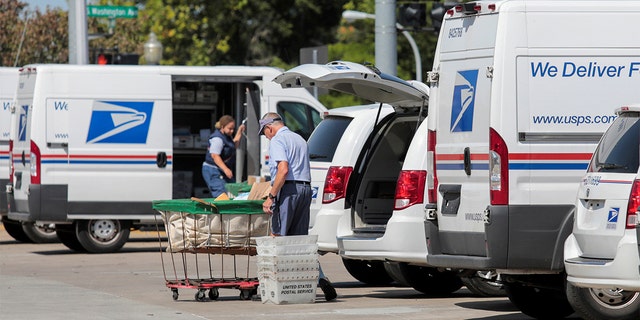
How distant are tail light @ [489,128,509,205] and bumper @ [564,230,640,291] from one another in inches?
35.8

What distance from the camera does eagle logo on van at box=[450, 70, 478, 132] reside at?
36.4 ft

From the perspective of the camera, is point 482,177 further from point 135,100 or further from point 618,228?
point 135,100

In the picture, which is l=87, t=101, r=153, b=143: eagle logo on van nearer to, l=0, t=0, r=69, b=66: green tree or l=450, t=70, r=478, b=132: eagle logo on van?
l=450, t=70, r=478, b=132: eagle logo on van

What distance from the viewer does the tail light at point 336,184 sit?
45.0 ft

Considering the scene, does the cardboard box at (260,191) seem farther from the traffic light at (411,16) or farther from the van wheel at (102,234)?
the traffic light at (411,16)

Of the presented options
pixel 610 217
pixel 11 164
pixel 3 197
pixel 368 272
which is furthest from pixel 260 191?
pixel 3 197

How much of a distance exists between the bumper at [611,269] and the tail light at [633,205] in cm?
7

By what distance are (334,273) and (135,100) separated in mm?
4291

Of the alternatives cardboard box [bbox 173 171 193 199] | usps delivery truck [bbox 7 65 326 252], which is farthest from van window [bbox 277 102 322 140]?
cardboard box [bbox 173 171 193 199]

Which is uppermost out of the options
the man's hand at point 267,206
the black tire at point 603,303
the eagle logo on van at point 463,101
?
the eagle logo on van at point 463,101

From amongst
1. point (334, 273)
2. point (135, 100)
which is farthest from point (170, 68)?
point (334, 273)

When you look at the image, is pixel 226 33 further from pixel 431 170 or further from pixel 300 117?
pixel 431 170

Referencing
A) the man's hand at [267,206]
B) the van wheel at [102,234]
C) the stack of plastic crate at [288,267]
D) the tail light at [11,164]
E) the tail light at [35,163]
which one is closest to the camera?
the stack of plastic crate at [288,267]

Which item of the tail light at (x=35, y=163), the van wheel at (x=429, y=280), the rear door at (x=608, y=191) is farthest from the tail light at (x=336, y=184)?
the tail light at (x=35, y=163)
